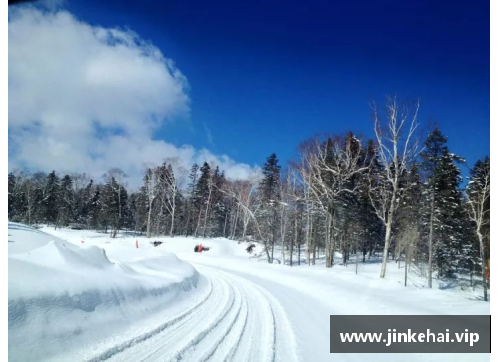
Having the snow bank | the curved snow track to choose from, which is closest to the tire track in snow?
the curved snow track

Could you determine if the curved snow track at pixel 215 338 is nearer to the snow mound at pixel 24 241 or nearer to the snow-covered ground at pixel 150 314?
the snow-covered ground at pixel 150 314

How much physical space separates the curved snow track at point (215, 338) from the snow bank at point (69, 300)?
0.55m

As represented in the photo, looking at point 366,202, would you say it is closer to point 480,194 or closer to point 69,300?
point 480,194

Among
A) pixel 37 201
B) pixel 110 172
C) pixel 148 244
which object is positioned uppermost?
pixel 110 172

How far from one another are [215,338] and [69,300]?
235 cm

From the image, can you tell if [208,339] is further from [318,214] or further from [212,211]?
[212,211]

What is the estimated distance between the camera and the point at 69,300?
4797 mm

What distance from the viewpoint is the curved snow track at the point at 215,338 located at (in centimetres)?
432

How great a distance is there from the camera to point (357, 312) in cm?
894

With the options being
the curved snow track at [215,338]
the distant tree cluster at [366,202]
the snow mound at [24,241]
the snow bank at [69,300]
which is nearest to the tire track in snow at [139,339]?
the curved snow track at [215,338]

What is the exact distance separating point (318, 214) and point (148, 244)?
2066cm
